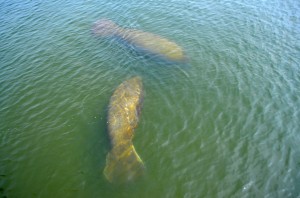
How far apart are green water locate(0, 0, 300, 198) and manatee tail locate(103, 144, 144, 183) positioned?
31 cm

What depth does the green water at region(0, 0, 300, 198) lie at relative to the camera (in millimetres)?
10000

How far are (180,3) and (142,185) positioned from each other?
15.6m

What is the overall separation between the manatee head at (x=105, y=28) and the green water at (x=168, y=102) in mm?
592

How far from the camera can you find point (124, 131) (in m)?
11.6

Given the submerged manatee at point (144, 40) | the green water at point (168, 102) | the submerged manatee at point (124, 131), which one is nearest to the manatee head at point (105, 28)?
the submerged manatee at point (144, 40)

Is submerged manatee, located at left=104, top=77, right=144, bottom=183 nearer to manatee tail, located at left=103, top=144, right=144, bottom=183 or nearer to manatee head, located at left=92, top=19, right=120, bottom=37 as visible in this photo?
manatee tail, located at left=103, top=144, right=144, bottom=183

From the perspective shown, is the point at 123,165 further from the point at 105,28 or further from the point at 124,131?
the point at 105,28

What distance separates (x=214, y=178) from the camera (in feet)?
32.1

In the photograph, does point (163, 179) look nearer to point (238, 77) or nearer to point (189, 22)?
point (238, 77)

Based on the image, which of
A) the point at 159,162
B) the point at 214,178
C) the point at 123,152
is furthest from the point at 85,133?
the point at 214,178

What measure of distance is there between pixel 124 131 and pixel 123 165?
74.8 inches

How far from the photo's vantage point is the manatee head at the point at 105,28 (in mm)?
18312

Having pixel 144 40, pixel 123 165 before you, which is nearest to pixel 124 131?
pixel 123 165

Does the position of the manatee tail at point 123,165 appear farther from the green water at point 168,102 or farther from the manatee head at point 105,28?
the manatee head at point 105,28
